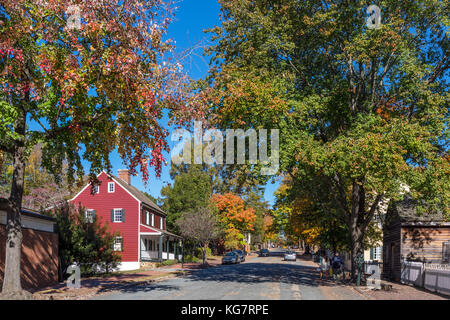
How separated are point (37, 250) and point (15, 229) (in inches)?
276

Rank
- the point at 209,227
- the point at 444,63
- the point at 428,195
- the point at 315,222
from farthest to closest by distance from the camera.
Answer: the point at 209,227 → the point at 315,222 → the point at 444,63 → the point at 428,195

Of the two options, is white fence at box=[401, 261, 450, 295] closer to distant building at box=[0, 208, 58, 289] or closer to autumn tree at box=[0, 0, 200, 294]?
autumn tree at box=[0, 0, 200, 294]

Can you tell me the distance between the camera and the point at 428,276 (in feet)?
72.7

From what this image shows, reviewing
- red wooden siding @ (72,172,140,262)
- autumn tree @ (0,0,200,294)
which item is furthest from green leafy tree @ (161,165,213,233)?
autumn tree @ (0,0,200,294)

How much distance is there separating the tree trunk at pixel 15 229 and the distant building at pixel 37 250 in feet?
11.6

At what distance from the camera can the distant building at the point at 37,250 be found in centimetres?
2088

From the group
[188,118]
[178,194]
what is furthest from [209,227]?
[188,118]

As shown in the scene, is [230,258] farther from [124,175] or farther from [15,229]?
[15,229]

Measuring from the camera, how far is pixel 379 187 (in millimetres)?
19266

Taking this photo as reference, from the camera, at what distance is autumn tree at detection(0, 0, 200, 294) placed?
1437 cm

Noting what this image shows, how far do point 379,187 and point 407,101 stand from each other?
581 cm

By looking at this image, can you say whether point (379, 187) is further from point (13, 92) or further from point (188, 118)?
point (13, 92)

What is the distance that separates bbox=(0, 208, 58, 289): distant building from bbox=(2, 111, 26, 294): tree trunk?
3.55m

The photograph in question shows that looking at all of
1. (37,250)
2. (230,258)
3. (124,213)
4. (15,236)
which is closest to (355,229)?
(37,250)
